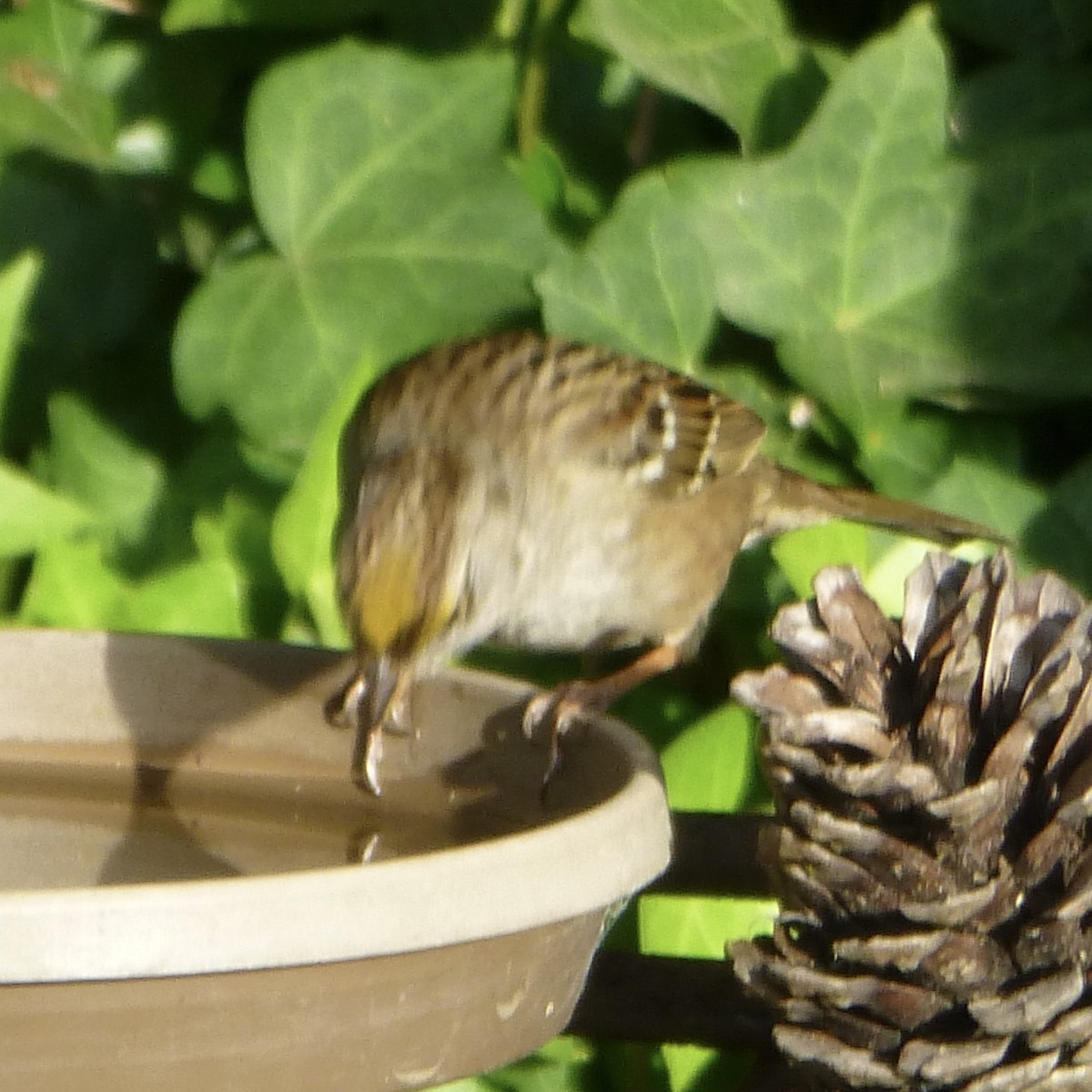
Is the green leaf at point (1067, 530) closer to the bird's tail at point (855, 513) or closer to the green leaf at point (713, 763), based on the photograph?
the bird's tail at point (855, 513)

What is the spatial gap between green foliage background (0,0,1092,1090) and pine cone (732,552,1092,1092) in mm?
415

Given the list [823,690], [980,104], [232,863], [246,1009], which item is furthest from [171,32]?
[246,1009]

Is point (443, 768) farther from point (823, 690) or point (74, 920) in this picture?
point (74, 920)

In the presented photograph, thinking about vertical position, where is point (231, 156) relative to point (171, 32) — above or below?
below

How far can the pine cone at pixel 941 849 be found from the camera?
1212 mm

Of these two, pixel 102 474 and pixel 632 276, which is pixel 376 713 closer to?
pixel 632 276

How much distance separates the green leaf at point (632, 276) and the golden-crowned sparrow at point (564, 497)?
0.48 feet

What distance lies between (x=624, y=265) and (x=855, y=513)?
1.26 feet

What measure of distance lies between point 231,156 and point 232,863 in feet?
3.48

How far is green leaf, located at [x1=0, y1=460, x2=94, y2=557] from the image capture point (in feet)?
5.97

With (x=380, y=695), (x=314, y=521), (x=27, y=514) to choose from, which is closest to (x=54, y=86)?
(x=27, y=514)

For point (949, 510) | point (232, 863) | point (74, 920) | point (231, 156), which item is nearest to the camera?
point (74, 920)

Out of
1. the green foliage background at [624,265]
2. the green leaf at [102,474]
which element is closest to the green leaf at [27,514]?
the green foliage background at [624,265]

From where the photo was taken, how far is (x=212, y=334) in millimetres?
1909
